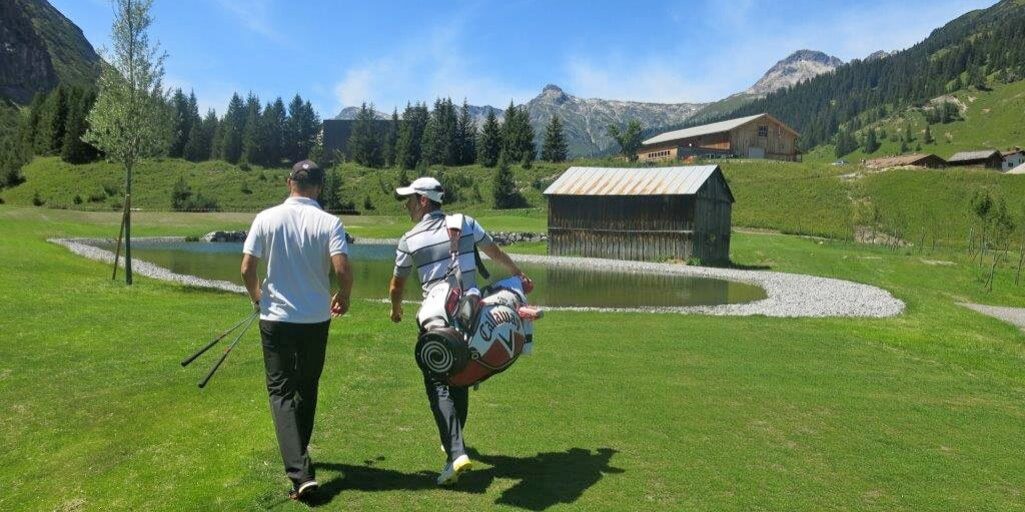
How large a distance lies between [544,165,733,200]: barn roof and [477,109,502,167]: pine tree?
5891 centimetres

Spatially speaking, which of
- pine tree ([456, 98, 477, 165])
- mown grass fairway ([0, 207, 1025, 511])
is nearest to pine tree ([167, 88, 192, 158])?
pine tree ([456, 98, 477, 165])

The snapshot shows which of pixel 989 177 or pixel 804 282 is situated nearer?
pixel 804 282

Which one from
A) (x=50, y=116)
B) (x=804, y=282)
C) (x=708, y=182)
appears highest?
(x=50, y=116)

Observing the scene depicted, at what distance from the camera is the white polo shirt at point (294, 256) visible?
5.91 metres

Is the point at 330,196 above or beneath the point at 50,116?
beneath

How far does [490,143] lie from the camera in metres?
118

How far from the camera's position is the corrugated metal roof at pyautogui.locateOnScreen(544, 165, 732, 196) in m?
50.7

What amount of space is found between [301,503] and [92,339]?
928 cm

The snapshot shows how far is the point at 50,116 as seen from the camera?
359 ft

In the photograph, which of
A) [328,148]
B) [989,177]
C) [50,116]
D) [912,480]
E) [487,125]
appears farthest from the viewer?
[328,148]

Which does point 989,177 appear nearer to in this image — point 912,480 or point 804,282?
point 804,282

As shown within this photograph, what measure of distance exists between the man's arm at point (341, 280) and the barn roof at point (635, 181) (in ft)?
149

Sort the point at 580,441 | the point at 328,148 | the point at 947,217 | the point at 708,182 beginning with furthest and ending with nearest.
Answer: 1. the point at 328,148
2. the point at 947,217
3. the point at 708,182
4. the point at 580,441

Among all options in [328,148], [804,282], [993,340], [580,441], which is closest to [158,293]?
[580,441]
